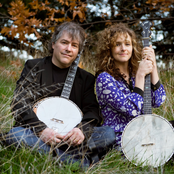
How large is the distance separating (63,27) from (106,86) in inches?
36.8

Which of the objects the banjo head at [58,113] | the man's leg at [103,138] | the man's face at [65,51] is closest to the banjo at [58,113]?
the banjo head at [58,113]

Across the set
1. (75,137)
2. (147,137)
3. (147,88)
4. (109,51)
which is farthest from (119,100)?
(109,51)

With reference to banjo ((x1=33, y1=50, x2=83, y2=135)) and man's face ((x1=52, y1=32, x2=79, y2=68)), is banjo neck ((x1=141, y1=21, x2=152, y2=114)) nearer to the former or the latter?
banjo ((x1=33, y1=50, x2=83, y2=135))

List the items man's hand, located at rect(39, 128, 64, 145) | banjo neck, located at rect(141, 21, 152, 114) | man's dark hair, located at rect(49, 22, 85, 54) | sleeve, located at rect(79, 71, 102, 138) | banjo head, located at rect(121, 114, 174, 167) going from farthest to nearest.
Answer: man's dark hair, located at rect(49, 22, 85, 54), sleeve, located at rect(79, 71, 102, 138), banjo neck, located at rect(141, 21, 152, 114), banjo head, located at rect(121, 114, 174, 167), man's hand, located at rect(39, 128, 64, 145)

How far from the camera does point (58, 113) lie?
Answer: 8.10 feet

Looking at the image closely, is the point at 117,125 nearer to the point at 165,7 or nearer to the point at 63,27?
the point at 63,27

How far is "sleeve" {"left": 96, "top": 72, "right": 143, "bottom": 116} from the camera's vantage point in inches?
94.9

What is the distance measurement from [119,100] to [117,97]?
0.04 meters

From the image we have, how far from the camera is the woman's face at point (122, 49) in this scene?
2715mm

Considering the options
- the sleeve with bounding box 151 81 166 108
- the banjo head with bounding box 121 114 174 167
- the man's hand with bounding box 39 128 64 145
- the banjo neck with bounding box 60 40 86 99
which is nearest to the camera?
the man's hand with bounding box 39 128 64 145

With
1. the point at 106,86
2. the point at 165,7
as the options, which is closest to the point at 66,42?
the point at 106,86

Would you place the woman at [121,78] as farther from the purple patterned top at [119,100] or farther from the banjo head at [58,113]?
the banjo head at [58,113]

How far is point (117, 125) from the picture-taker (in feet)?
8.52

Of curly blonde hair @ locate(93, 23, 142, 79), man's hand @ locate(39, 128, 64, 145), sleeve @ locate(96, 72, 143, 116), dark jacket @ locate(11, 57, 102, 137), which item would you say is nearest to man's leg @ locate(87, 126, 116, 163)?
dark jacket @ locate(11, 57, 102, 137)
